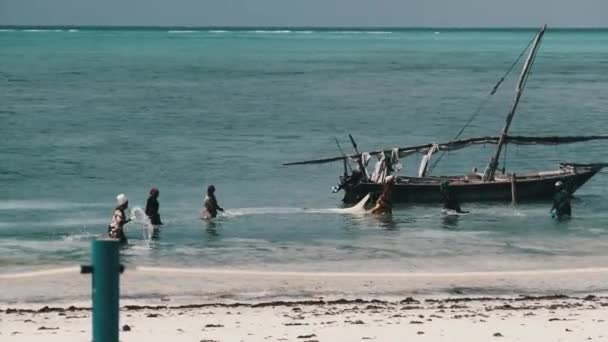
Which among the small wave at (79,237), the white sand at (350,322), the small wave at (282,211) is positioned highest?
the small wave at (282,211)

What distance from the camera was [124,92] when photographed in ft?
325

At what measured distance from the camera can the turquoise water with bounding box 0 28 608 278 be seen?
27.4 m

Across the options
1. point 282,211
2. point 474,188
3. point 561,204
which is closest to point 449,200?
point 474,188

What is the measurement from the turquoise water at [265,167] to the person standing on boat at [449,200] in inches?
18.5

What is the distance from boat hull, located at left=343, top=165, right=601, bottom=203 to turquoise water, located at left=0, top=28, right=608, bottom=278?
561 mm

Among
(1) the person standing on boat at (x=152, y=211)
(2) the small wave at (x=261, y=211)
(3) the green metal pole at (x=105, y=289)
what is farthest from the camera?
(2) the small wave at (x=261, y=211)

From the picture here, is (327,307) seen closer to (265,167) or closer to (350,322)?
(350,322)

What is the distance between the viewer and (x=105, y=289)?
30.8ft

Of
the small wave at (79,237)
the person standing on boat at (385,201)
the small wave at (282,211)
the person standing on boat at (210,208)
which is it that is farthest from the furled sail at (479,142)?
the small wave at (79,237)

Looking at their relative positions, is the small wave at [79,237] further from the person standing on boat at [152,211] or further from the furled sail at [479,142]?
the furled sail at [479,142]

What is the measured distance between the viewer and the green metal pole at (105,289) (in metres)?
9.19

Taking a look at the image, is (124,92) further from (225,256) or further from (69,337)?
(69,337)

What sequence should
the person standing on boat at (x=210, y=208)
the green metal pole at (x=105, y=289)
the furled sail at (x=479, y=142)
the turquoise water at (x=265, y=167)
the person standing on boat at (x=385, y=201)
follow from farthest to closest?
the furled sail at (x=479, y=142) < the person standing on boat at (x=385, y=201) < the person standing on boat at (x=210, y=208) < the turquoise water at (x=265, y=167) < the green metal pole at (x=105, y=289)

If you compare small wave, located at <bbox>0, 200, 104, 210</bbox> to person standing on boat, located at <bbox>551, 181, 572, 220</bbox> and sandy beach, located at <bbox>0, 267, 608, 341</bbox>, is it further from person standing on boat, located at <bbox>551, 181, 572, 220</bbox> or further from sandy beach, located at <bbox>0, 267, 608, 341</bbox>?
person standing on boat, located at <bbox>551, 181, 572, 220</bbox>
